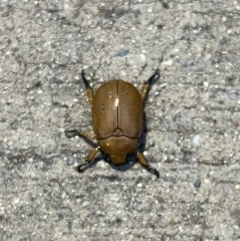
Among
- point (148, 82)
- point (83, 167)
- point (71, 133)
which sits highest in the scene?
point (148, 82)

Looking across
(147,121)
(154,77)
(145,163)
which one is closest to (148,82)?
(154,77)

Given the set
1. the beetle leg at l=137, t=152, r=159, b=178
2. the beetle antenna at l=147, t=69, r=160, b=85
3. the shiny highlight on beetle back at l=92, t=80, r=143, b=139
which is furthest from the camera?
the beetle antenna at l=147, t=69, r=160, b=85

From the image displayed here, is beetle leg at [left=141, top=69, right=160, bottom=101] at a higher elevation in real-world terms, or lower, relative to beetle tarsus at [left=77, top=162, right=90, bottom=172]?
higher

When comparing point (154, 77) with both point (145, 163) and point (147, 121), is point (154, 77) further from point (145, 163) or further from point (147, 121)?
point (145, 163)

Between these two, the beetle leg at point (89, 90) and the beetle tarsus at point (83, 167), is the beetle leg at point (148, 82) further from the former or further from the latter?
the beetle tarsus at point (83, 167)

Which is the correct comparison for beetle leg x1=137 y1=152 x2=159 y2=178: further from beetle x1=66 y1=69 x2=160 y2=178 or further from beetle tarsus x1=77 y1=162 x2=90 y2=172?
beetle tarsus x1=77 y1=162 x2=90 y2=172

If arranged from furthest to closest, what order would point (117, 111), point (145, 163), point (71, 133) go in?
point (71, 133) < point (145, 163) < point (117, 111)

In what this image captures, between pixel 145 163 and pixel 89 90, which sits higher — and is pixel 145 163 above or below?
below

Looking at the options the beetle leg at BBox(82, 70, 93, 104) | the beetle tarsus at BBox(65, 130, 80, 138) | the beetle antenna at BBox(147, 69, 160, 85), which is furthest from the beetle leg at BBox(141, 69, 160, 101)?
the beetle tarsus at BBox(65, 130, 80, 138)
